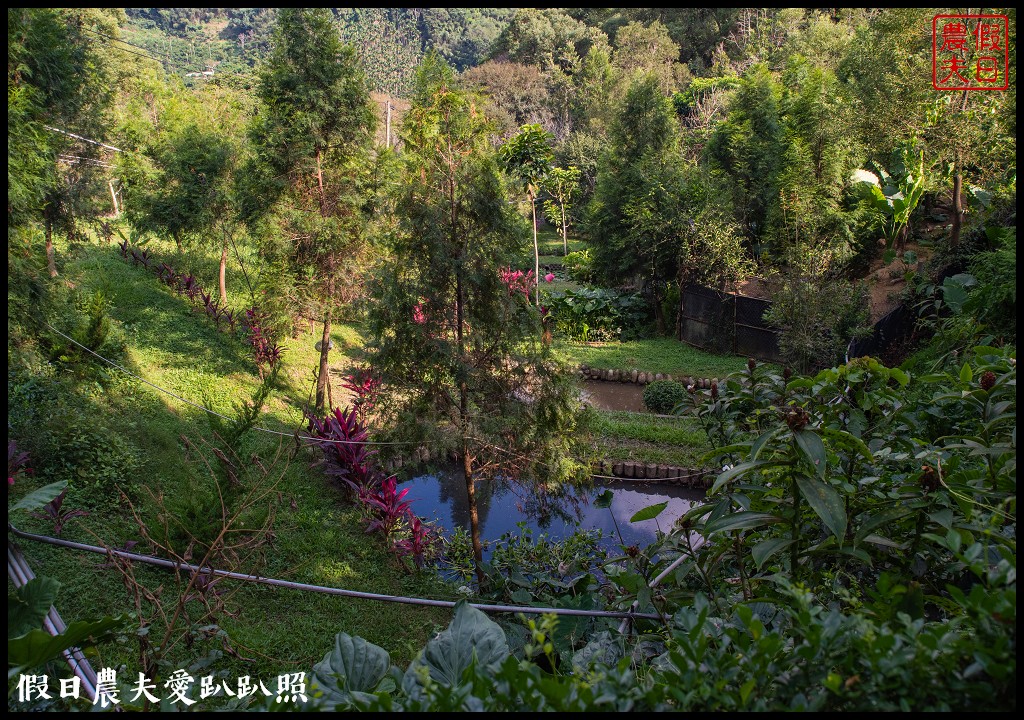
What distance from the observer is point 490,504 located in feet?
21.5

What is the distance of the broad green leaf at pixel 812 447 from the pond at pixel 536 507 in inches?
156

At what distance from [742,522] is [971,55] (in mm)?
8454

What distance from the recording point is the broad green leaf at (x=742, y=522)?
69.9 inches

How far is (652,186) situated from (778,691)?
10.4 m

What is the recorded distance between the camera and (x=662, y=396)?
8297 mm

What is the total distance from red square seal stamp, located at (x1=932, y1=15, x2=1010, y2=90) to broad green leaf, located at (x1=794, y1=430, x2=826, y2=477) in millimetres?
6350

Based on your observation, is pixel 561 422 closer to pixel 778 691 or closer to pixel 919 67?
pixel 778 691

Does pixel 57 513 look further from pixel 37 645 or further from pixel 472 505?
pixel 37 645

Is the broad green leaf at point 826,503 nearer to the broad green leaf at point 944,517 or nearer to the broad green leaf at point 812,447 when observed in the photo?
the broad green leaf at point 812,447

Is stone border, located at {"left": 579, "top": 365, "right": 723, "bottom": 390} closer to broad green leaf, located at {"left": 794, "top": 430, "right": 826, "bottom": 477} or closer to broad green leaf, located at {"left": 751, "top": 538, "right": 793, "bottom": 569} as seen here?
broad green leaf, located at {"left": 751, "top": 538, "right": 793, "bottom": 569}

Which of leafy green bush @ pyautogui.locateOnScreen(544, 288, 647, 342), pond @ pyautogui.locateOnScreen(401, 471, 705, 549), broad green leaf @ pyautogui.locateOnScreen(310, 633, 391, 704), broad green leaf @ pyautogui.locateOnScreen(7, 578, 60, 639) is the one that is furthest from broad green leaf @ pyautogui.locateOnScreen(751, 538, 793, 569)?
leafy green bush @ pyautogui.locateOnScreen(544, 288, 647, 342)

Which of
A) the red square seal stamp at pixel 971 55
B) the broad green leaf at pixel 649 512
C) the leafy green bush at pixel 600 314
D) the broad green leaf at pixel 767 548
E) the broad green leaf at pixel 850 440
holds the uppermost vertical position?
the red square seal stamp at pixel 971 55

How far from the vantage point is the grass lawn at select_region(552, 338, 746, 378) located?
31.5 feet

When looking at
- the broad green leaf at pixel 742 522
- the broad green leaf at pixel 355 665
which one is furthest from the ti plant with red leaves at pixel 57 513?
the broad green leaf at pixel 742 522
